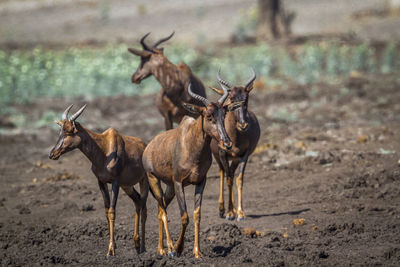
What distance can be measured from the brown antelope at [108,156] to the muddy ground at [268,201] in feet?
2.12

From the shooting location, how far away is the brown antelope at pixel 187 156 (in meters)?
7.85

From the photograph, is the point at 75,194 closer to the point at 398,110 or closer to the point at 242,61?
the point at 398,110

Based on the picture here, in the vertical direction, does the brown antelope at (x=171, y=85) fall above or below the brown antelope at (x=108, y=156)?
above

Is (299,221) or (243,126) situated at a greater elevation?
(243,126)

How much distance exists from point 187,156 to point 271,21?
28724mm

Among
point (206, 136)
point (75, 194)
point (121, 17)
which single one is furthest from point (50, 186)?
point (121, 17)

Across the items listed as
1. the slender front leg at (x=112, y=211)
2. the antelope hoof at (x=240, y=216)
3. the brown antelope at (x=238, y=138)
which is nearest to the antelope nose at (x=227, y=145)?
the slender front leg at (x=112, y=211)

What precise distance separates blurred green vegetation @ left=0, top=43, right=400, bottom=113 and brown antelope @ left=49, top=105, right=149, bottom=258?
13262 millimetres

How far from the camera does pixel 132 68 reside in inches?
917

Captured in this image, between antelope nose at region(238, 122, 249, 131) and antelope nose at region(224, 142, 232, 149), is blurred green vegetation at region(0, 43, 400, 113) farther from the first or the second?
antelope nose at region(224, 142, 232, 149)

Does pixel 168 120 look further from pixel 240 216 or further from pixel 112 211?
pixel 112 211

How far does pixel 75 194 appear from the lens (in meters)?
12.7

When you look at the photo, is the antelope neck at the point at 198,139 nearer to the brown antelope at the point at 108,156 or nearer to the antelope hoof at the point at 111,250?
the brown antelope at the point at 108,156

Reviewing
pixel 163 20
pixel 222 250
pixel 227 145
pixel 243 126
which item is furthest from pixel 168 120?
pixel 163 20
